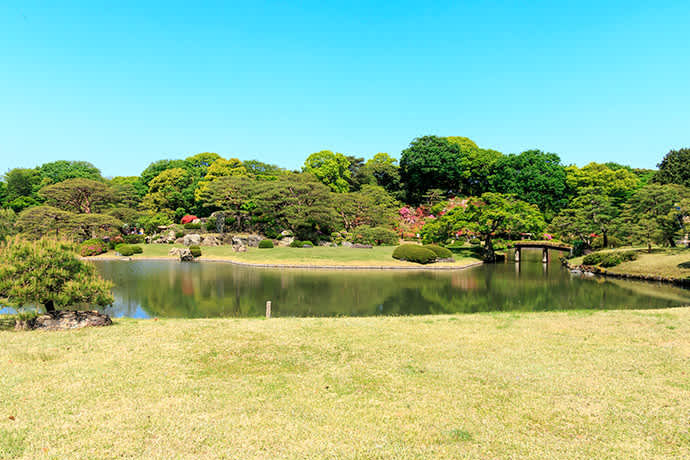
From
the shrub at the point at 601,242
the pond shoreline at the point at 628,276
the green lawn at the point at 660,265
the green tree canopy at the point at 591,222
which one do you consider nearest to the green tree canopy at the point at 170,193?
the green tree canopy at the point at 591,222

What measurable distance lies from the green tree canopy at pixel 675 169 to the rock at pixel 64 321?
66.6 m

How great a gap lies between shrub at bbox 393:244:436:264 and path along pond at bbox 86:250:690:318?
111 inches

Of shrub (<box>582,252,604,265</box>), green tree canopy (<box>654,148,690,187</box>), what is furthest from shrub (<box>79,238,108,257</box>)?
green tree canopy (<box>654,148,690,187</box>)

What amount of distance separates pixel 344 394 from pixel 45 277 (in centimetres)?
1023

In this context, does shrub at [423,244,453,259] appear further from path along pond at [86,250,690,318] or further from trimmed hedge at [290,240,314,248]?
trimmed hedge at [290,240,314,248]

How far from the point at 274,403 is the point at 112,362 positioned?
4.60 m

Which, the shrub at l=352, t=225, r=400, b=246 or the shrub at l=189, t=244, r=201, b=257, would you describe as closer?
the shrub at l=189, t=244, r=201, b=257

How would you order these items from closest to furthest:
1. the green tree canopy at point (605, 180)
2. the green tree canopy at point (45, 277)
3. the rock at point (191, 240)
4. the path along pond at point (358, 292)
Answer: the green tree canopy at point (45, 277) < the path along pond at point (358, 292) < the rock at point (191, 240) < the green tree canopy at point (605, 180)

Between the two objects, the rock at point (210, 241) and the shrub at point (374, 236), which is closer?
the shrub at point (374, 236)

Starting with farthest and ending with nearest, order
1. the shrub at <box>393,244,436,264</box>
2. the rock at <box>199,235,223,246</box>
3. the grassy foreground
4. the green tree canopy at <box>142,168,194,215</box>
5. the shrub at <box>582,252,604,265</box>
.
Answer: the green tree canopy at <box>142,168,194,215</box>
the rock at <box>199,235,223,246</box>
the shrub at <box>393,244,436,264</box>
the shrub at <box>582,252,604,265</box>
the grassy foreground

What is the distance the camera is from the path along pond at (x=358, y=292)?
19.9 meters

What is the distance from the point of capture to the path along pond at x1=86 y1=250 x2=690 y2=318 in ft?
65.3

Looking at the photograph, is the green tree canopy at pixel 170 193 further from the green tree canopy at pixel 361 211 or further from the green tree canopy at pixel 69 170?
the green tree canopy at pixel 361 211

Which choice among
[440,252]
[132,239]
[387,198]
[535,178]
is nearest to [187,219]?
[132,239]
